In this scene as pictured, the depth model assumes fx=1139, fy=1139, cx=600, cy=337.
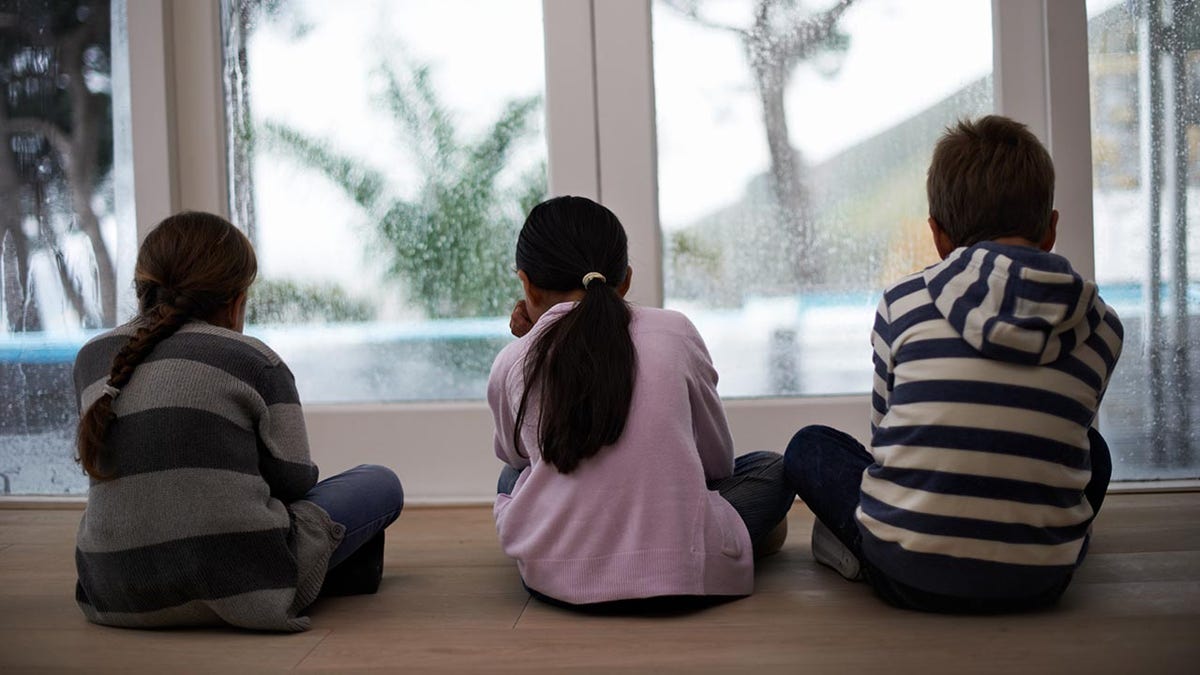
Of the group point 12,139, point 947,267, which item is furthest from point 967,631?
point 12,139

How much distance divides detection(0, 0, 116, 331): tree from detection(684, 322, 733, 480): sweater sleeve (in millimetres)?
1704

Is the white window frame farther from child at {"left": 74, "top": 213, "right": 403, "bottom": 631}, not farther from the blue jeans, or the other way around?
child at {"left": 74, "top": 213, "right": 403, "bottom": 631}

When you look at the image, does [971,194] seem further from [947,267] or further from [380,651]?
[380,651]

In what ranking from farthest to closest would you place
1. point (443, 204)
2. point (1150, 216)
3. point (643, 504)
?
point (443, 204), point (1150, 216), point (643, 504)

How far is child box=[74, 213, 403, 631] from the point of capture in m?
1.53

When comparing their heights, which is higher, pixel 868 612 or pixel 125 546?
pixel 125 546

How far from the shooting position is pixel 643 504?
1567mm

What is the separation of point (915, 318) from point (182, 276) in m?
1.03

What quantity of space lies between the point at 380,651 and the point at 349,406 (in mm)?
1210

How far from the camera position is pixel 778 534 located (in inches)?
78.8

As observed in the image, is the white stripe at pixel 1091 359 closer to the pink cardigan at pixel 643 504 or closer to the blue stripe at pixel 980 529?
the blue stripe at pixel 980 529

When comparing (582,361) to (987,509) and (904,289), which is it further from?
(987,509)

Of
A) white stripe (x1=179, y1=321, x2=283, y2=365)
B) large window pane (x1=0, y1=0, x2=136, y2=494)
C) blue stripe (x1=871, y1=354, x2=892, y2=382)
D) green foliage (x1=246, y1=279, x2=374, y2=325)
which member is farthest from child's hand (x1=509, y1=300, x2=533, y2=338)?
large window pane (x1=0, y1=0, x2=136, y2=494)

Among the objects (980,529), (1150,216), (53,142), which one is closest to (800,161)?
(1150,216)
